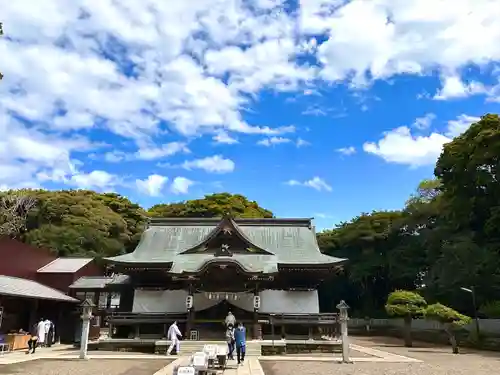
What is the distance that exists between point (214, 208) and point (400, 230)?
2654cm

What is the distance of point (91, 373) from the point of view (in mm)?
13500

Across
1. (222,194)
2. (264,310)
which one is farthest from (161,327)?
(222,194)

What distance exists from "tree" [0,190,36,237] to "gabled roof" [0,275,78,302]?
73.3 feet

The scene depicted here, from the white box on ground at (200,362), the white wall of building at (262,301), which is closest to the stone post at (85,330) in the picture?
the white wall of building at (262,301)

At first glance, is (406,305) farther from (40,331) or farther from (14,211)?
(14,211)

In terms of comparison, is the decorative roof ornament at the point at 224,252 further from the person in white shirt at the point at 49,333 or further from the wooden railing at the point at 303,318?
the person in white shirt at the point at 49,333

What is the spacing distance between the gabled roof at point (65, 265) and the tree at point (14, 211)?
17481 mm

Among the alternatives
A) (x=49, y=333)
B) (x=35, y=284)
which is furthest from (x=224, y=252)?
(x=35, y=284)

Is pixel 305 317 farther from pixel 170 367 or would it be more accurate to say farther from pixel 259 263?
pixel 170 367

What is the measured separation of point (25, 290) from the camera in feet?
75.4

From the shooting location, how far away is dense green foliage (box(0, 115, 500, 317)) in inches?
1174

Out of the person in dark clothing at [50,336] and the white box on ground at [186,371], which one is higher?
the person in dark clothing at [50,336]

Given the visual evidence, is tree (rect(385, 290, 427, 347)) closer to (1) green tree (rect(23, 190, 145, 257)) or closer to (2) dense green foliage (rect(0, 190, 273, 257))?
(2) dense green foliage (rect(0, 190, 273, 257))

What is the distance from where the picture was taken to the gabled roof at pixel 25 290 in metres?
20.9
